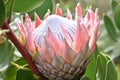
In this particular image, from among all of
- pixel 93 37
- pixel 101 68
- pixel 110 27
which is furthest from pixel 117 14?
pixel 93 37

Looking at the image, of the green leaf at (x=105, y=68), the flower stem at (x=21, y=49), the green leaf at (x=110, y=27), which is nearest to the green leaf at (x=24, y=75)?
the flower stem at (x=21, y=49)

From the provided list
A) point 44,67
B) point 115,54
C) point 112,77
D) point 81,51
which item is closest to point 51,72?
point 44,67

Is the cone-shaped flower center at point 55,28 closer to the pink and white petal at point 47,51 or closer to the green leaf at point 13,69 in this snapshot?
the pink and white petal at point 47,51

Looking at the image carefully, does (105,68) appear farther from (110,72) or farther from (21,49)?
(21,49)

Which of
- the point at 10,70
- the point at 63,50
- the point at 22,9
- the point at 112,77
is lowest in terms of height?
the point at 112,77

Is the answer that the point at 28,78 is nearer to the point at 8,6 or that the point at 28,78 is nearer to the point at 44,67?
the point at 44,67

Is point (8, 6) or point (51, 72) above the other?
point (8, 6)

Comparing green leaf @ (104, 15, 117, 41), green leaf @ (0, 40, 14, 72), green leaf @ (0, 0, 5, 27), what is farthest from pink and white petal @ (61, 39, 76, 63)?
green leaf @ (104, 15, 117, 41)
